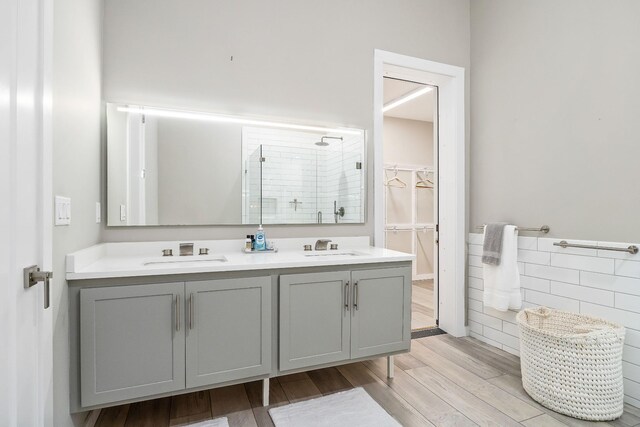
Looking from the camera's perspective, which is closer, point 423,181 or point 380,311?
point 380,311

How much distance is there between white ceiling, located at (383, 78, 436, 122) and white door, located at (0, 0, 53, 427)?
3.21 meters

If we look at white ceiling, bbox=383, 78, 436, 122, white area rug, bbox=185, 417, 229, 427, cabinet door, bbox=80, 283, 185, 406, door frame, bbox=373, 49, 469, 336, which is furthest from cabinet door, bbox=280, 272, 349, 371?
white ceiling, bbox=383, 78, 436, 122

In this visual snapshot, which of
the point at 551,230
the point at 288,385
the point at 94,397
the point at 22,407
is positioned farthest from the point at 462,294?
the point at 22,407

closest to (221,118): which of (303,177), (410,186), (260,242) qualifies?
(303,177)

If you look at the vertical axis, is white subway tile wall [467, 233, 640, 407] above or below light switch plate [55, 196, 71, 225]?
below

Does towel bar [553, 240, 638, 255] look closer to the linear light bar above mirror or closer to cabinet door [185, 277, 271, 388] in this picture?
the linear light bar above mirror

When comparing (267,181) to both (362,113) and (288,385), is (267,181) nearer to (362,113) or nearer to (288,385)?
(362,113)

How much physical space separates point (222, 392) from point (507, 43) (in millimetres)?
3371

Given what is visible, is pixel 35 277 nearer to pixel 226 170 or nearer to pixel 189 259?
pixel 189 259

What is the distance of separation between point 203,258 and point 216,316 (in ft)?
1.50

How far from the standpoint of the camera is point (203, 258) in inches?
80.9

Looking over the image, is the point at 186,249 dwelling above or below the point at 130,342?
above

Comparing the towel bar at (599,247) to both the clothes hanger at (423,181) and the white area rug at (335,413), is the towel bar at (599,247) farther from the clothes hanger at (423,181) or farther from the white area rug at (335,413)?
the clothes hanger at (423,181)

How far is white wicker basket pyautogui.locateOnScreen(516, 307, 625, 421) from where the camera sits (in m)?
1.76
